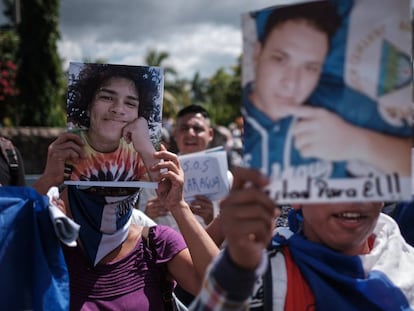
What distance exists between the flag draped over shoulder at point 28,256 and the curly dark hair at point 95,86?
1.43 ft

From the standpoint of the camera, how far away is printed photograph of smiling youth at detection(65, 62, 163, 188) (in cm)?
197

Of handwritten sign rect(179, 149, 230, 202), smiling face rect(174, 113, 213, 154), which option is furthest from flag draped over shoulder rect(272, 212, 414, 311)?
smiling face rect(174, 113, 213, 154)

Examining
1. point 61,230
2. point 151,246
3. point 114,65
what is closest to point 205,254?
point 151,246

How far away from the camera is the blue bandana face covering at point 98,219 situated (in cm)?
205

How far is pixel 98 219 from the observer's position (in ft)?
6.81

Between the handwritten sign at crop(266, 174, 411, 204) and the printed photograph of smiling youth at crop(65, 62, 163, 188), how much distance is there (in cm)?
92

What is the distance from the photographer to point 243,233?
1.12 m

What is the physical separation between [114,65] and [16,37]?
15.5 m

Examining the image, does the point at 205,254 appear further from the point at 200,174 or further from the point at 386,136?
the point at 200,174

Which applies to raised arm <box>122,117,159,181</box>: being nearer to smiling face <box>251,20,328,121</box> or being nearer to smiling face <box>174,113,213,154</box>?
smiling face <box>251,20,328,121</box>

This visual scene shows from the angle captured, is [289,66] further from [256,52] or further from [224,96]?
[224,96]

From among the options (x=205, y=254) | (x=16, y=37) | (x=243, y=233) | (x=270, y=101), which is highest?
(x=16, y=37)

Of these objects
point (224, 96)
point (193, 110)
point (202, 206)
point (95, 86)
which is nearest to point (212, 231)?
point (95, 86)

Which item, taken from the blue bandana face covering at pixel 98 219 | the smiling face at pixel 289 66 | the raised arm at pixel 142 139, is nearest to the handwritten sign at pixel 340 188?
the smiling face at pixel 289 66
